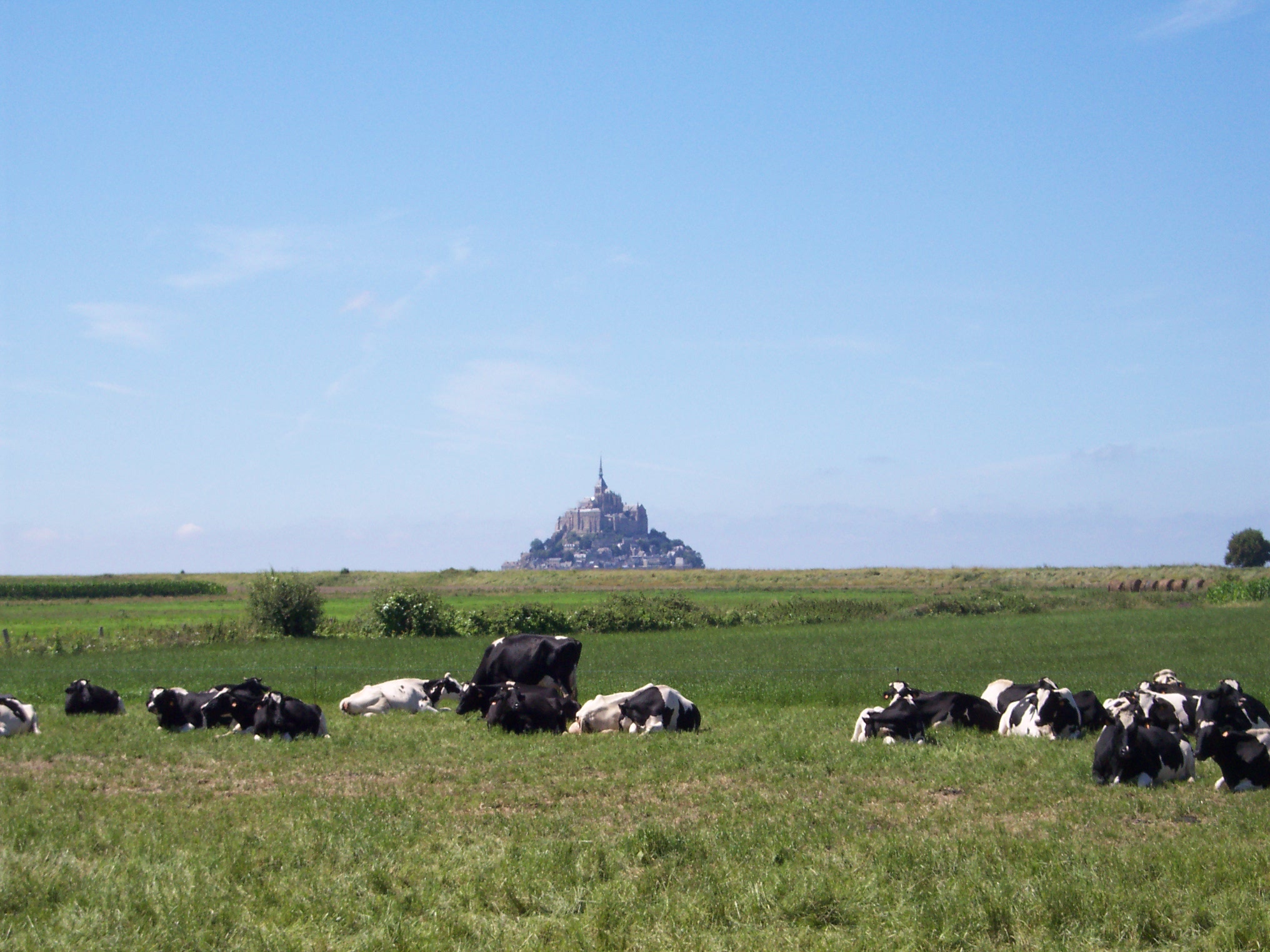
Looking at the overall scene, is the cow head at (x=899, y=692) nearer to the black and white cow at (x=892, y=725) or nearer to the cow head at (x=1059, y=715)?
the black and white cow at (x=892, y=725)

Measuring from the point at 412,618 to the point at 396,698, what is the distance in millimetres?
26834

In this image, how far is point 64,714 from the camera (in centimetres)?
1938

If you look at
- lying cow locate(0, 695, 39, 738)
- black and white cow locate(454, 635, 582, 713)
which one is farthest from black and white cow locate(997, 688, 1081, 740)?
lying cow locate(0, 695, 39, 738)

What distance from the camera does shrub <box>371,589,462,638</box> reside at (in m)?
46.1

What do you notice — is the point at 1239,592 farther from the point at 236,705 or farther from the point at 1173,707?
the point at 236,705

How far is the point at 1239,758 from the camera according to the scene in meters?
11.7

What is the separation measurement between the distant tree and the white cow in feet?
489

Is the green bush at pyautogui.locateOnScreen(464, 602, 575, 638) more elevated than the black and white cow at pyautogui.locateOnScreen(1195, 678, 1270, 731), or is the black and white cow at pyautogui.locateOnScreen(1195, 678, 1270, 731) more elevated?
the black and white cow at pyautogui.locateOnScreen(1195, 678, 1270, 731)

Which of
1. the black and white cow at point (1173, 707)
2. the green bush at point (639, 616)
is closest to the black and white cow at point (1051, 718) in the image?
the black and white cow at point (1173, 707)

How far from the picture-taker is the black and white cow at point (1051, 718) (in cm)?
1541

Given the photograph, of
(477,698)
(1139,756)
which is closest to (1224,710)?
(1139,756)

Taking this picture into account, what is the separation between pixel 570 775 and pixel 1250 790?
289 inches

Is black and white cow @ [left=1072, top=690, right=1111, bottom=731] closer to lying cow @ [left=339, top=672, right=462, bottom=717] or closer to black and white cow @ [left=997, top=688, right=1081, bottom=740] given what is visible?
black and white cow @ [left=997, top=688, right=1081, bottom=740]

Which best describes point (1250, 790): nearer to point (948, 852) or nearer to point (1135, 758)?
point (1135, 758)
